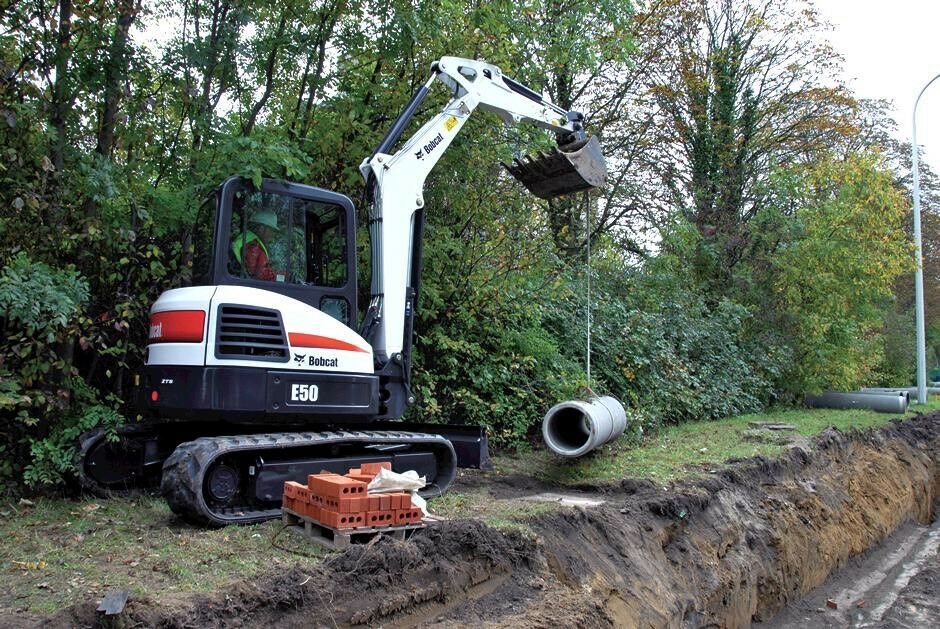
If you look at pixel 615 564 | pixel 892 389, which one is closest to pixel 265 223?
pixel 615 564

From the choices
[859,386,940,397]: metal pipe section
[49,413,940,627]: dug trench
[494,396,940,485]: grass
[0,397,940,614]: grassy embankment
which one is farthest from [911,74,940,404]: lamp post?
[0,397,940,614]: grassy embankment

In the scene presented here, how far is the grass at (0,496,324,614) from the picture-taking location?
4.12m

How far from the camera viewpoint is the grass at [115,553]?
4125 millimetres

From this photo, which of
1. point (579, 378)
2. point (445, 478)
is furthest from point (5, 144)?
point (579, 378)

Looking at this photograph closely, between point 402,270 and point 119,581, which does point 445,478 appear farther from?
point 119,581

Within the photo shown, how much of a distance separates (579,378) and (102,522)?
6.75m

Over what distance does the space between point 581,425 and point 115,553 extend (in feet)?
19.6

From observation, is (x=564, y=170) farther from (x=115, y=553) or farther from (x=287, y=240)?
(x=115, y=553)

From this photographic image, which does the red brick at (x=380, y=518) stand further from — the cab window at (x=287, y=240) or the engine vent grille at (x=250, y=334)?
the cab window at (x=287, y=240)

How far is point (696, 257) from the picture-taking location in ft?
64.5

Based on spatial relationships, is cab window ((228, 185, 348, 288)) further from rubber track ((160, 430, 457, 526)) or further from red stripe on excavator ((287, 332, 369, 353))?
rubber track ((160, 430, 457, 526))

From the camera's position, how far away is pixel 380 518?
16.4 ft

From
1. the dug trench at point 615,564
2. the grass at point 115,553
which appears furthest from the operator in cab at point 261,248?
the dug trench at point 615,564

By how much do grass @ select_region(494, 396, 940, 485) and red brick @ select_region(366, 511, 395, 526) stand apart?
3851 millimetres
